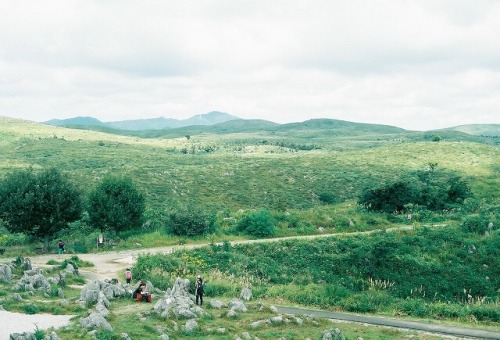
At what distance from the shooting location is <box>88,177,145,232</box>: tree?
43.9m

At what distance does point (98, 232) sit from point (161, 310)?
26.3 meters

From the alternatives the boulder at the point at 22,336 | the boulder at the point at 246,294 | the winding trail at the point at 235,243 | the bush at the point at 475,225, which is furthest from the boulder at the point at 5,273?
the bush at the point at 475,225

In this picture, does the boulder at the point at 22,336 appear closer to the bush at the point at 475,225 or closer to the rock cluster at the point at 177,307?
the rock cluster at the point at 177,307

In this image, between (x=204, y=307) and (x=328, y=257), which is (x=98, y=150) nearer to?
(x=328, y=257)

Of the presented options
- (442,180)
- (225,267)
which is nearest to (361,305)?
(225,267)

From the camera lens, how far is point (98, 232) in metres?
48.7

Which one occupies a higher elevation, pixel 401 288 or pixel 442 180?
pixel 442 180

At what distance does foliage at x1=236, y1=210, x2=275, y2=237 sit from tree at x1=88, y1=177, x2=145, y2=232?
906 cm

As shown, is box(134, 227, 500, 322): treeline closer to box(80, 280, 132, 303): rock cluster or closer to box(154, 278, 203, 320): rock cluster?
box(80, 280, 132, 303): rock cluster

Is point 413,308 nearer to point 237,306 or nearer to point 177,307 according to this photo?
point 237,306

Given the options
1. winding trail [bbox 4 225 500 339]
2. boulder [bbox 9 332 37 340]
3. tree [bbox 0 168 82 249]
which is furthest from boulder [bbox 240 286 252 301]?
tree [bbox 0 168 82 249]

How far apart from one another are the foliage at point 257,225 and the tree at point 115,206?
9.06 metres

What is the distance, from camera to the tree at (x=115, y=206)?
4388cm

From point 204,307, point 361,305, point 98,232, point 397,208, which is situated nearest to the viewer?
point 204,307
